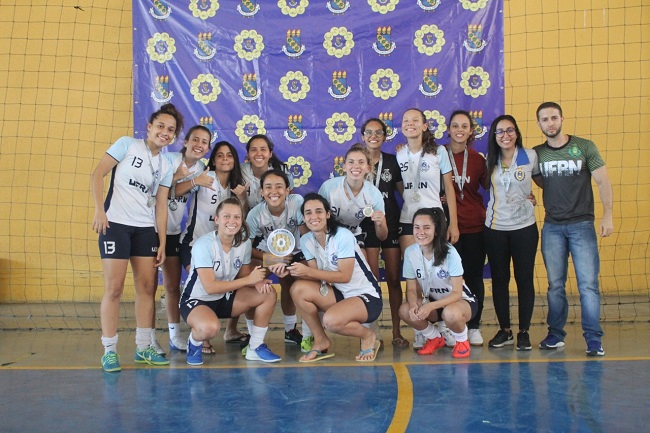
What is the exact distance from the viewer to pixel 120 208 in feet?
15.2

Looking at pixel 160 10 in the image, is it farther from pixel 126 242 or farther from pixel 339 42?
pixel 126 242

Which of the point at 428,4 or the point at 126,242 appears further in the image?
the point at 428,4

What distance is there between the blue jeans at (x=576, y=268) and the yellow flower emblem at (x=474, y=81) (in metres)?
1.69

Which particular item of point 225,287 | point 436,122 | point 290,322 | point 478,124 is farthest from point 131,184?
point 478,124

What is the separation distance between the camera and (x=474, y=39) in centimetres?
618

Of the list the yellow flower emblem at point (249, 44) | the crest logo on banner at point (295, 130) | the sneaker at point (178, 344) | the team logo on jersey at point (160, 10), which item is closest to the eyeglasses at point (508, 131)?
the crest logo on banner at point (295, 130)

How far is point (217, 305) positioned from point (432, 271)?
163 centimetres

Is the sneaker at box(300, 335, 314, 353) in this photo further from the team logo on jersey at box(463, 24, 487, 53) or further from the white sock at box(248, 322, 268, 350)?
the team logo on jersey at box(463, 24, 487, 53)

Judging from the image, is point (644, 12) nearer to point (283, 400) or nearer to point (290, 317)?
point (290, 317)

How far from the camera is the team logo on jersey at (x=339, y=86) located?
6297 millimetres

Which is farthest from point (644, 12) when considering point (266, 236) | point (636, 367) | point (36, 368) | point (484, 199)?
point (36, 368)

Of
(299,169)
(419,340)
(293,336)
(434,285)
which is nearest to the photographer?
(434,285)

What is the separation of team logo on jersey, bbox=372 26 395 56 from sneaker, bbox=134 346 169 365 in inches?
134

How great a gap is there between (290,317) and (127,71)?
350 centimetres
